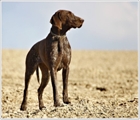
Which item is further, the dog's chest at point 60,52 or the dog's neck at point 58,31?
the dog's neck at point 58,31

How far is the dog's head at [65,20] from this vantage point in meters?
7.97

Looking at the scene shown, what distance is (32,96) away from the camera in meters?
11.5

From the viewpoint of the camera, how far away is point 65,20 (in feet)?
26.4

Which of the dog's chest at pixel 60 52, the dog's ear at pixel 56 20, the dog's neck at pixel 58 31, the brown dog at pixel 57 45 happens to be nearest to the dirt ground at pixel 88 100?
the brown dog at pixel 57 45

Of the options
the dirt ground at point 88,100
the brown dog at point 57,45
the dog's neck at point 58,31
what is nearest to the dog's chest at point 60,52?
the brown dog at point 57,45

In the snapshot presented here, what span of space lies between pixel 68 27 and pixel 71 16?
0.23m

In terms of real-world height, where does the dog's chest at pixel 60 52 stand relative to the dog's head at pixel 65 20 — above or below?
below

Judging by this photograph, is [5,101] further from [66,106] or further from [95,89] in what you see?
[95,89]

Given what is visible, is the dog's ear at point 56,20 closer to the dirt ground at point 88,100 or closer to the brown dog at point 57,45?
the brown dog at point 57,45

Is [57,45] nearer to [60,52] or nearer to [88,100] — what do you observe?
[60,52]

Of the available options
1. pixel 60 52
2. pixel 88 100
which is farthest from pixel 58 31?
pixel 88 100

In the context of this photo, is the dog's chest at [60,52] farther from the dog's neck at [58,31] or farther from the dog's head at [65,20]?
the dog's head at [65,20]

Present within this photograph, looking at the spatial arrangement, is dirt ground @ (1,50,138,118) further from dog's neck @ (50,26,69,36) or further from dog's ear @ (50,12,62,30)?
dog's ear @ (50,12,62,30)

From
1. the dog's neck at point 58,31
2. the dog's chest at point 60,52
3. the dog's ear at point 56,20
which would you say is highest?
the dog's ear at point 56,20
